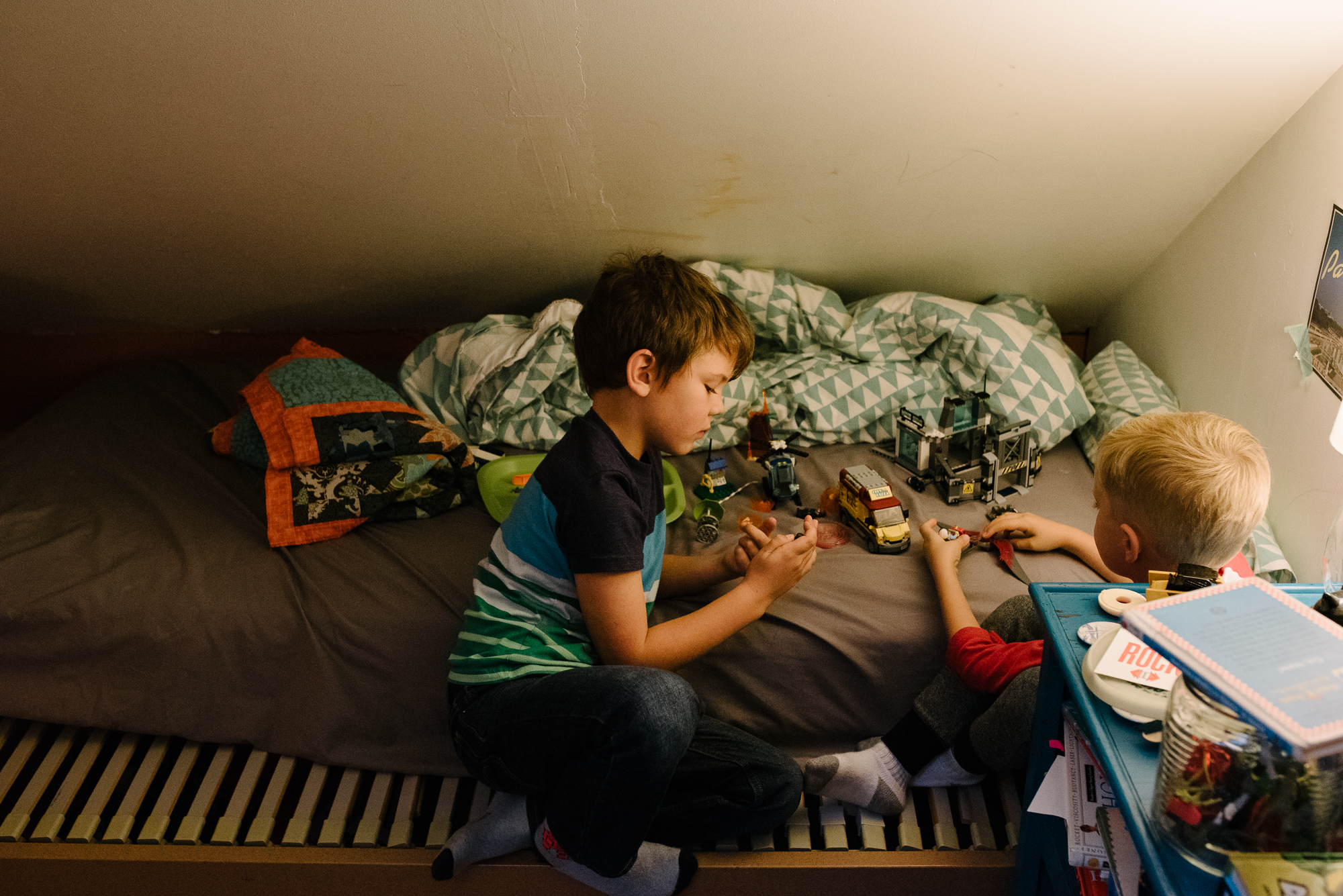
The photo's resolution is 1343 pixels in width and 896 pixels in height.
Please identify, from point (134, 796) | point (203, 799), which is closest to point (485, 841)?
point (203, 799)

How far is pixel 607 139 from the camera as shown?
1487 mm

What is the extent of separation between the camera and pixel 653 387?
111cm

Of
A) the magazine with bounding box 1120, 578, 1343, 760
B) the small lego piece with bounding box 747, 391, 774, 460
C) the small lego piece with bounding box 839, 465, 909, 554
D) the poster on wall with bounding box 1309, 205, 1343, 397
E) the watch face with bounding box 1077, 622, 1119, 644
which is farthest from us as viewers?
the small lego piece with bounding box 747, 391, 774, 460

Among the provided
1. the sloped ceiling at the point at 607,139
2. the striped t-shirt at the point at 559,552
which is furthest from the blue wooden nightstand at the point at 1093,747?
the sloped ceiling at the point at 607,139

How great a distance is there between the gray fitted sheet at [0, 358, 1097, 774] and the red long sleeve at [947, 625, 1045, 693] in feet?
0.29

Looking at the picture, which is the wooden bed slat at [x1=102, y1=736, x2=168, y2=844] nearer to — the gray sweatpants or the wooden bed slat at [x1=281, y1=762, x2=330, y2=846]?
the wooden bed slat at [x1=281, y1=762, x2=330, y2=846]

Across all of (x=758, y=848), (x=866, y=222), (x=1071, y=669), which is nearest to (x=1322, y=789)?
(x=1071, y=669)

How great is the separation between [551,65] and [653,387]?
0.58 m

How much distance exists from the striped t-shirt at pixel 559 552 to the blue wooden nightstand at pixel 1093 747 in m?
0.50

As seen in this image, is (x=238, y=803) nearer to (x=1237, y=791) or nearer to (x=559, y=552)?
(x=559, y=552)

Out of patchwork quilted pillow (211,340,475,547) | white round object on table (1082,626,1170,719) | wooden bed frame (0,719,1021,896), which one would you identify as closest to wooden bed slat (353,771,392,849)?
wooden bed frame (0,719,1021,896)

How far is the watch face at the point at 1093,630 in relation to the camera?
81 cm

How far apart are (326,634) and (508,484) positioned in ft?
1.53

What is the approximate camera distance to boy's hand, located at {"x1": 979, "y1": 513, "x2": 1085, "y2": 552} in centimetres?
139
